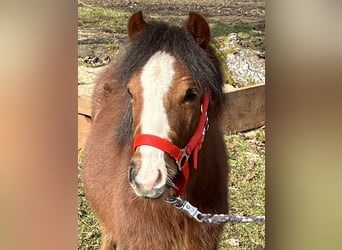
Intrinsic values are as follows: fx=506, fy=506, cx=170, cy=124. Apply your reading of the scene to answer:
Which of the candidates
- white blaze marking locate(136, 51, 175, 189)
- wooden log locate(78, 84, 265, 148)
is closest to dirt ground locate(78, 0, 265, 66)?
wooden log locate(78, 84, 265, 148)

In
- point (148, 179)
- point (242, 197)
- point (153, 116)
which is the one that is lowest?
point (242, 197)

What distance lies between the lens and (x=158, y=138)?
1.10 metres

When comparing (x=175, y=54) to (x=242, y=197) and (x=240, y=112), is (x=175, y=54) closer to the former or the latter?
(x=240, y=112)

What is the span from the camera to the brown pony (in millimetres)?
1109

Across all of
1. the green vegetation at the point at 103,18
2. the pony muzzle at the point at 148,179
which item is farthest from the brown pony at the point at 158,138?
the green vegetation at the point at 103,18

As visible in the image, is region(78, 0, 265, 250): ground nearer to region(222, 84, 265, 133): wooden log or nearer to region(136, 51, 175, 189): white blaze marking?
region(222, 84, 265, 133): wooden log

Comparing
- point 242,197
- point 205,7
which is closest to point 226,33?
point 205,7

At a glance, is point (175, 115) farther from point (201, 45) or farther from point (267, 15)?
point (267, 15)

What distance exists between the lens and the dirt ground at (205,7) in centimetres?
134

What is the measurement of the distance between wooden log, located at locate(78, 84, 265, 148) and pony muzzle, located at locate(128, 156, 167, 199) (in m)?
0.32

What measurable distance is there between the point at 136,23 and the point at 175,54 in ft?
0.50

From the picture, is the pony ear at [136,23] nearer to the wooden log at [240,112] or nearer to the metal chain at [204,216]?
the wooden log at [240,112]
